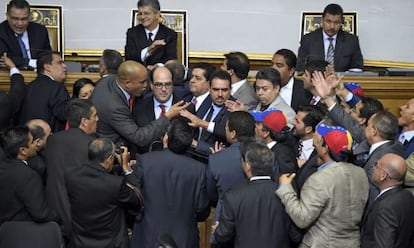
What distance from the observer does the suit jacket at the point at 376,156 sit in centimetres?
673

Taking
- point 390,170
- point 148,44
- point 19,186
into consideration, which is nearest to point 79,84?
point 148,44

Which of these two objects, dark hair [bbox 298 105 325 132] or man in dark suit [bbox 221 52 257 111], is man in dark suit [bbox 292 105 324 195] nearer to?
dark hair [bbox 298 105 325 132]

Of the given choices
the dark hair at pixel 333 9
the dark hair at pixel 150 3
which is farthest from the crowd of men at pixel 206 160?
the dark hair at pixel 333 9

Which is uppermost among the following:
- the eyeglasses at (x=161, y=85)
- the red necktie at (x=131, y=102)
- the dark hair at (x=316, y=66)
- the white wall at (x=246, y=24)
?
the white wall at (x=246, y=24)

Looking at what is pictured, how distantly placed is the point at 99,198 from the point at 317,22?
532cm

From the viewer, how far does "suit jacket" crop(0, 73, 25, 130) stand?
7.92 meters

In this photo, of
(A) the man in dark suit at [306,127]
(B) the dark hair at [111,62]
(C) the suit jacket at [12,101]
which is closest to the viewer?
(A) the man in dark suit at [306,127]

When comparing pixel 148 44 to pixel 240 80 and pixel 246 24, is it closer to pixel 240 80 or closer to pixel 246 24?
pixel 240 80

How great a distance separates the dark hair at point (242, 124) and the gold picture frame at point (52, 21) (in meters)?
4.35

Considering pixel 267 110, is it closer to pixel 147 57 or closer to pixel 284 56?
pixel 284 56

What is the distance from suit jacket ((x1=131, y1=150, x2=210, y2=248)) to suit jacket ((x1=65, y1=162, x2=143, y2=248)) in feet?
0.37

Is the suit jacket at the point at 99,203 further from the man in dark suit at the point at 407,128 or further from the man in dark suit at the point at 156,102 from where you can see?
the man in dark suit at the point at 407,128

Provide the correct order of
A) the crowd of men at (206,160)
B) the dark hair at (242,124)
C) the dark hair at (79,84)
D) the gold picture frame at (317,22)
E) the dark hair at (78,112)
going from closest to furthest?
the crowd of men at (206,160) < the dark hair at (242,124) < the dark hair at (78,112) < the dark hair at (79,84) < the gold picture frame at (317,22)

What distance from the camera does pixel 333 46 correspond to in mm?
10219
